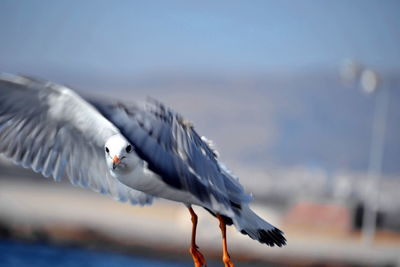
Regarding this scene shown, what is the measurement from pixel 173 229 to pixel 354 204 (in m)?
6.96

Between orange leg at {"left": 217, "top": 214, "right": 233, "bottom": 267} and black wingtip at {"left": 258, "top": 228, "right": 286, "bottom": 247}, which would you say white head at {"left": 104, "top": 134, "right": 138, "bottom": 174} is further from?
black wingtip at {"left": 258, "top": 228, "right": 286, "bottom": 247}

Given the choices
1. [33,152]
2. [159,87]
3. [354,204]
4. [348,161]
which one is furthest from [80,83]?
[33,152]

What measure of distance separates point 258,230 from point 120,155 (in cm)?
97

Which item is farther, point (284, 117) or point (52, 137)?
point (284, 117)

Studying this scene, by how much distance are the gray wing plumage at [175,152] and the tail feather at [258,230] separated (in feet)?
0.30

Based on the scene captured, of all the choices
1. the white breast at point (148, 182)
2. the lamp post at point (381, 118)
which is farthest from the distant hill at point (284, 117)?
the white breast at point (148, 182)

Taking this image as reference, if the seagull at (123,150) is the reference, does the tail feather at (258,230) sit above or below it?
below

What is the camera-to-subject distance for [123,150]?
16.7ft

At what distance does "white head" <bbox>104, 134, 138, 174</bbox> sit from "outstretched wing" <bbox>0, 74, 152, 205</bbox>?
448mm

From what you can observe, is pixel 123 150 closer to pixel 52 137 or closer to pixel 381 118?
pixel 52 137

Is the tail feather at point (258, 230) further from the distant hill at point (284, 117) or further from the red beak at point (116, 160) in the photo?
the distant hill at point (284, 117)

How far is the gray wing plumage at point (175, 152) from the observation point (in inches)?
208

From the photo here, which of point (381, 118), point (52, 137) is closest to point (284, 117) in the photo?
point (381, 118)

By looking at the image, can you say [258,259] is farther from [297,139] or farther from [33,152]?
[297,139]
